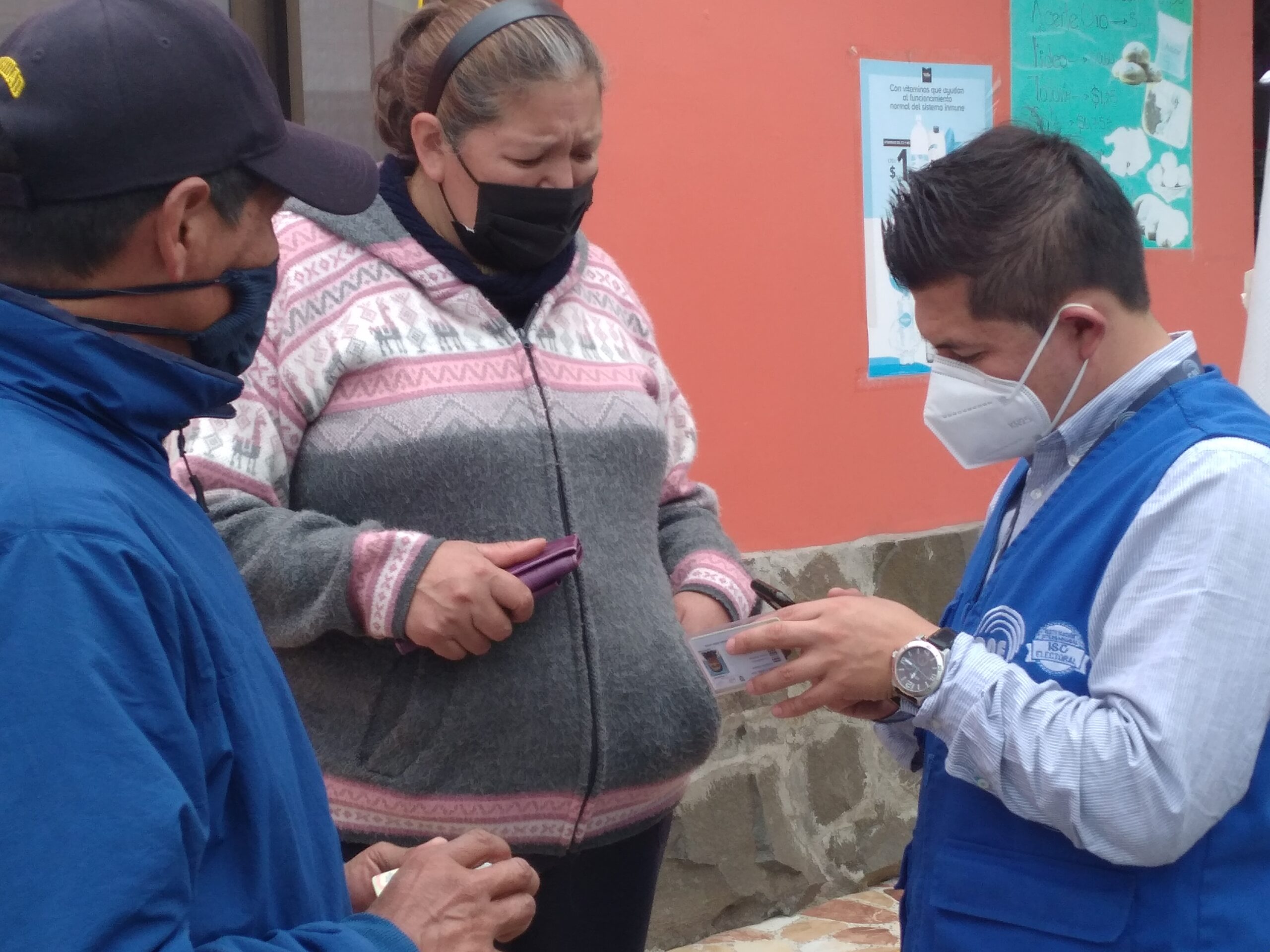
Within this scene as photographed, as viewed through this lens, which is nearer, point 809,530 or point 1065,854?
point 1065,854

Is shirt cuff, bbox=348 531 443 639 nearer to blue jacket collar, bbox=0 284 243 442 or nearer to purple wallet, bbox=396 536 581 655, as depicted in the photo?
purple wallet, bbox=396 536 581 655

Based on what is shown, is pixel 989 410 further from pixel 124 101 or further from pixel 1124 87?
pixel 1124 87

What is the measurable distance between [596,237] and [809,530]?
1118 mm

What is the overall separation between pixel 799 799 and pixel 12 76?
3.26 m

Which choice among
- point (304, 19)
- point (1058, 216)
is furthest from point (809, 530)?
point (1058, 216)

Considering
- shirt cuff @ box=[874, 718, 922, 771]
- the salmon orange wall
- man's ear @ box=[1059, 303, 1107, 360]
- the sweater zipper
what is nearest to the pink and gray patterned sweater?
the sweater zipper

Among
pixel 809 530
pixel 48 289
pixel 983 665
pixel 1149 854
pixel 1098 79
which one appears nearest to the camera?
pixel 48 289

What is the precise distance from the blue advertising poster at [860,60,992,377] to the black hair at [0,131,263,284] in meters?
3.09

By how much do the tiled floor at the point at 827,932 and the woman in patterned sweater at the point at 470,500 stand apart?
1752 millimetres

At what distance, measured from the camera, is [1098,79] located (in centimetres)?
452

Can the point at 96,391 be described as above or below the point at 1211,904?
above

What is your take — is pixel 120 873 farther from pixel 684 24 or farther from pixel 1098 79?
pixel 1098 79

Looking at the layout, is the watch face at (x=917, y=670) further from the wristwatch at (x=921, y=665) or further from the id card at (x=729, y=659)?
the id card at (x=729, y=659)

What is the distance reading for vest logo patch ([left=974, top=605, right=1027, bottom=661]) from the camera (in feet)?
5.24
